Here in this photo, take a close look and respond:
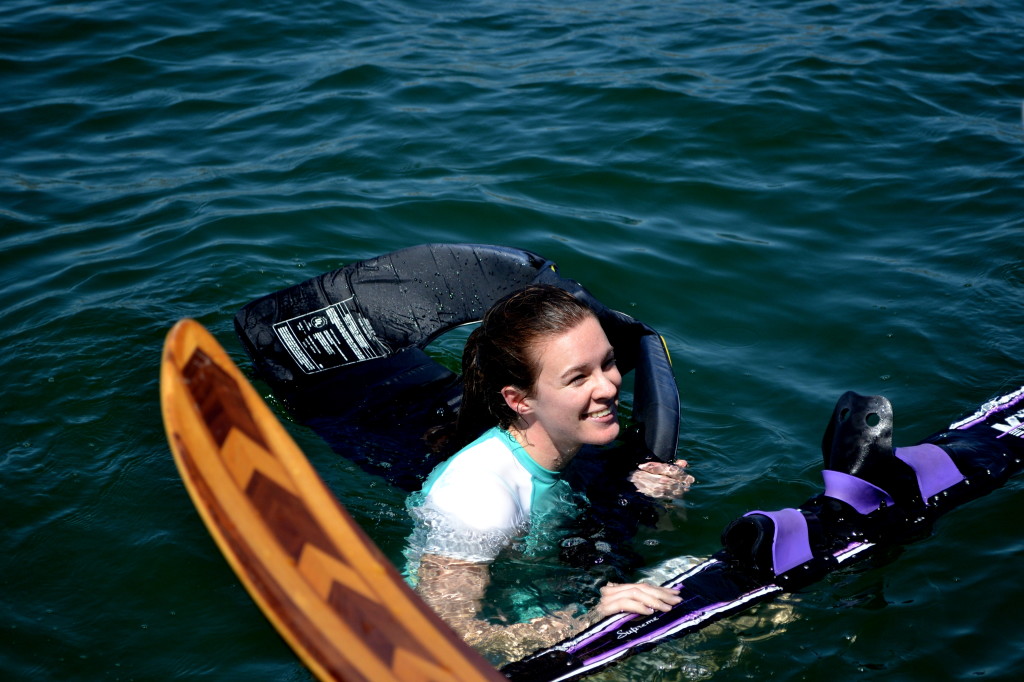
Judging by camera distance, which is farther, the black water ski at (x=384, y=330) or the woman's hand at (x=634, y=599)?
the black water ski at (x=384, y=330)

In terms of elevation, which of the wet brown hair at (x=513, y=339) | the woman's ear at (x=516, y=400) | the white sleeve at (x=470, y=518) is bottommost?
the white sleeve at (x=470, y=518)

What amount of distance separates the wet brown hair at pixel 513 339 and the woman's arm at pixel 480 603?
53cm

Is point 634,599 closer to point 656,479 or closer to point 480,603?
point 480,603

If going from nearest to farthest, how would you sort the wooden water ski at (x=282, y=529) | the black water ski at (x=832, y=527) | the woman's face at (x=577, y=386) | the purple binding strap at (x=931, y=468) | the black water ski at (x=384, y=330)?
the wooden water ski at (x=282, y=529) → the black water ski at (x=832, y=527) → the woman's face at (x=577, y=386) → the purple binding strap at (x=931, y=468) → the black water ski at (x=384, y=330)

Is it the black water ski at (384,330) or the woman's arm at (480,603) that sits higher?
the black water ski at (384,330)

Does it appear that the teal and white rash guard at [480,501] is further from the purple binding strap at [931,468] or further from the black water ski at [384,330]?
the purple binding strap at [931,468]

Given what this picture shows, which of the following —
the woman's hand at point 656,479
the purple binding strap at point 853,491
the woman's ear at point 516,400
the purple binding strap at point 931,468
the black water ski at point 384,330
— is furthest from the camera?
the black water ski at point 384,330

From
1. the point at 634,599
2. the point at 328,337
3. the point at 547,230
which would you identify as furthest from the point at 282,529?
the point at 547,230

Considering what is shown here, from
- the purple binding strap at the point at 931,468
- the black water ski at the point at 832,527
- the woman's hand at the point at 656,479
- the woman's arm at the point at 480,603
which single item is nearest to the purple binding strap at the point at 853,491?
the black water ski at the point at 832,527

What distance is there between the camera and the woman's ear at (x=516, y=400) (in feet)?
10.8

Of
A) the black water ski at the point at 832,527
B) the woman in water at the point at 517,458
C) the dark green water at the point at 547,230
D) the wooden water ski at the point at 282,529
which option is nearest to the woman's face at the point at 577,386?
the woman in water at the point at 517,458

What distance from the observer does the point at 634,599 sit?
315 centimetres

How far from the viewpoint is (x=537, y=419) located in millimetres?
3318

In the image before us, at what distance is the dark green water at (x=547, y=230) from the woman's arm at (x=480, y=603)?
181mm
